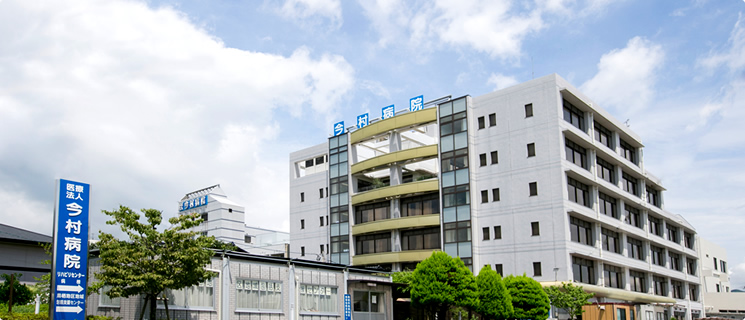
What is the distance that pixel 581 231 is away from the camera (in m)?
53.9

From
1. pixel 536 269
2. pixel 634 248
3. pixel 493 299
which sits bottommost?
pixel 493 299

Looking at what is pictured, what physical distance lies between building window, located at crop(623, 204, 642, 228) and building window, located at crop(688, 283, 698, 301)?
18.1 meters

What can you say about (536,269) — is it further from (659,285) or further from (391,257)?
(659,285)

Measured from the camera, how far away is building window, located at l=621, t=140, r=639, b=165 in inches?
2635

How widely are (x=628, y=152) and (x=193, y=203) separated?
191 feet

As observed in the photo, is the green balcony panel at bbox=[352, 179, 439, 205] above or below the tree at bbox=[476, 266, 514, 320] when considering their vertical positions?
above

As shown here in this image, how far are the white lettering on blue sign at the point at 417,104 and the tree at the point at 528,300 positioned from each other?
19706mm

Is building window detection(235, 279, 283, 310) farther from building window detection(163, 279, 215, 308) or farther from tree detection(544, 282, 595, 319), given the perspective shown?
tree detection(544, 282, 595, 319)

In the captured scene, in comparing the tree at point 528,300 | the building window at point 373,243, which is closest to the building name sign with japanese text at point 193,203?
the building window at point 373,243

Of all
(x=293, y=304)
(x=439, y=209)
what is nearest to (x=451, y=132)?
(x=439, y=209)

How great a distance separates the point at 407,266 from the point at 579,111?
1934 centimetres

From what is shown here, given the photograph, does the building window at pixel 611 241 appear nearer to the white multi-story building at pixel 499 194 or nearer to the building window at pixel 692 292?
the white multi-story building at pixel 499 194

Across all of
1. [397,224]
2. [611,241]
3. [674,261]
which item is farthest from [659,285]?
[397,224]

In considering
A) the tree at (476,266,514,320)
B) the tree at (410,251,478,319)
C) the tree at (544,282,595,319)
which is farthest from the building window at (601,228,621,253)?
the tree at (410,251,478,319)
